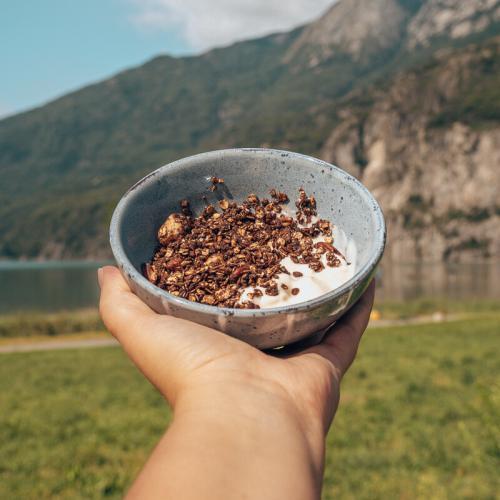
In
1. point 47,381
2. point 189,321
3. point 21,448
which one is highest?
point 189,321

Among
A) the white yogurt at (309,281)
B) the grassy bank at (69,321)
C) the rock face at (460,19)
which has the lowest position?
the rock face at (460,19)

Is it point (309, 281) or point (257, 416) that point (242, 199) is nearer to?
point (309, 281)

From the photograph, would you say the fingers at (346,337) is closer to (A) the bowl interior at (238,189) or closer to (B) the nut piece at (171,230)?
(A) the bowl interior at (238,189)

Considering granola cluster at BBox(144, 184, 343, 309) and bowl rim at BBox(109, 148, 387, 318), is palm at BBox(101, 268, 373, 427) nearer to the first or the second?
bowl rim at BBox(109, 148, 387, 318)

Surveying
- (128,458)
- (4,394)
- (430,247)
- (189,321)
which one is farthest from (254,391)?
(430,247)

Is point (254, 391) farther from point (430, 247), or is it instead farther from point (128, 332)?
point (430, 247)

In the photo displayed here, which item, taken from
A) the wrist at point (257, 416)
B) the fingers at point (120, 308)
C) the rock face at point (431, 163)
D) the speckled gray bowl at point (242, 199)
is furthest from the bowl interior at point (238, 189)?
the rock face at point (431, 163)

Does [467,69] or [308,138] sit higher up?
[467,69]
